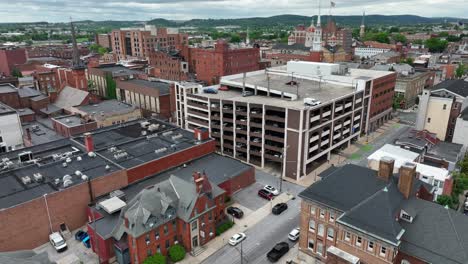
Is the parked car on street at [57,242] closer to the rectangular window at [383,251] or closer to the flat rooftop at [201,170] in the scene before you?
the flat rooftop at [201,170]

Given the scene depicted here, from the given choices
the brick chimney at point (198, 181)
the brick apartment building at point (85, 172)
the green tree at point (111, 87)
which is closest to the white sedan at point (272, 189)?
the brick apartment building at point (85, 172)

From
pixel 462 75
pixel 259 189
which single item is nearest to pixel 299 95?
pixel 259 189

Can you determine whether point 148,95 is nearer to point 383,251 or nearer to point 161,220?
point 161,220

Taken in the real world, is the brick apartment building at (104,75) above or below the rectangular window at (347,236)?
above

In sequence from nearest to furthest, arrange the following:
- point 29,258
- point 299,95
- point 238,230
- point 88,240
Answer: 1. point 29,258
2. point 88,240
3. point 238,230
4. point 299,95

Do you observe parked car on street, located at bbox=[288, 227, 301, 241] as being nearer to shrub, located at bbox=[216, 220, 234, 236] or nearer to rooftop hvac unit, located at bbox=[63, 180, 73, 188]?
shrub, located at bbox=[216, 220, 234, 236]

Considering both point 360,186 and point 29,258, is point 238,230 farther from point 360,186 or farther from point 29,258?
point 29,258
